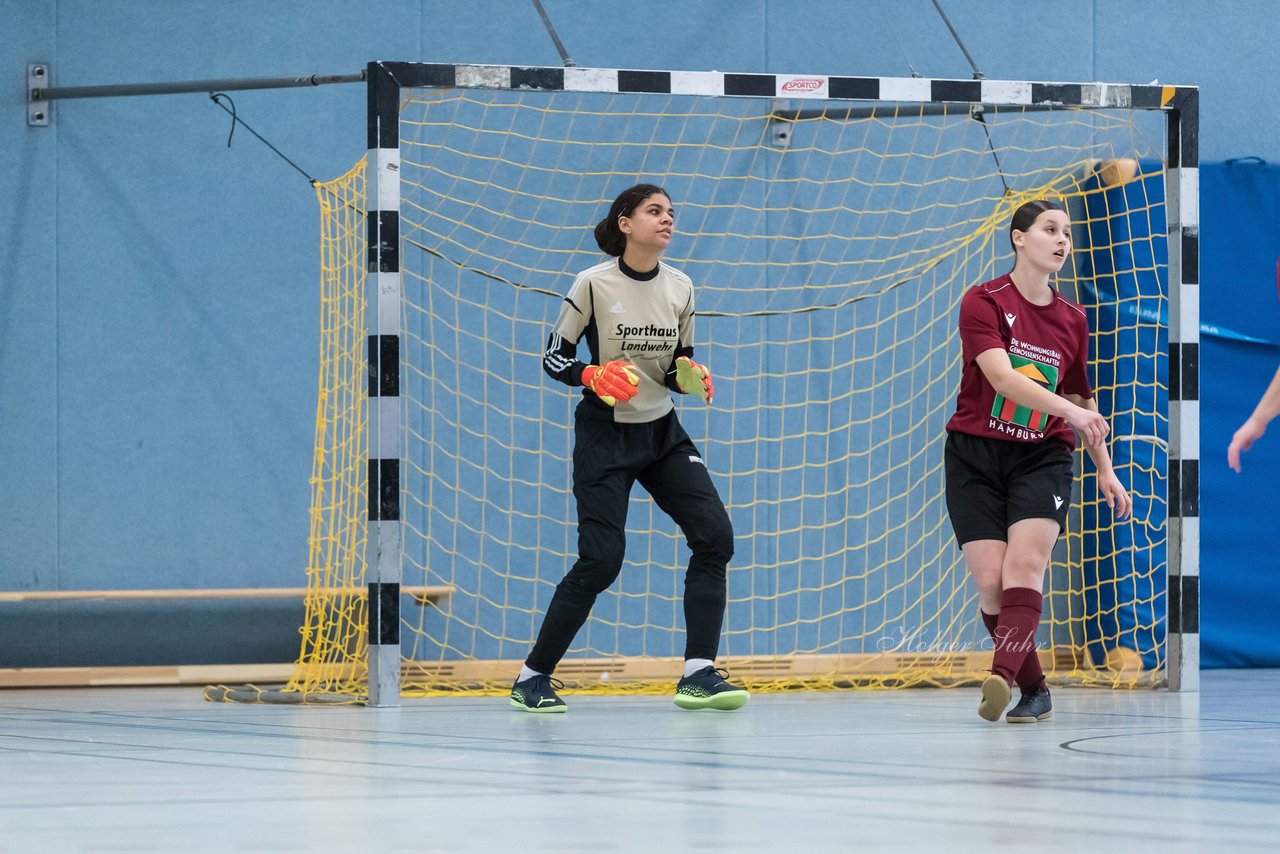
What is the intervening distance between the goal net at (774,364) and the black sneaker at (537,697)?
2.16 metres

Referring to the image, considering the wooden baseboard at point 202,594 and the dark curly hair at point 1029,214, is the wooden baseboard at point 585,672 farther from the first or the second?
the dark curly hair at point 1029,214

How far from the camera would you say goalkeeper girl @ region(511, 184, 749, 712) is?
20.9 feet

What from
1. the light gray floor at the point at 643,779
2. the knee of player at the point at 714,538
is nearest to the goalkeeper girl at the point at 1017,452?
the light gray floor at the point at 643,779

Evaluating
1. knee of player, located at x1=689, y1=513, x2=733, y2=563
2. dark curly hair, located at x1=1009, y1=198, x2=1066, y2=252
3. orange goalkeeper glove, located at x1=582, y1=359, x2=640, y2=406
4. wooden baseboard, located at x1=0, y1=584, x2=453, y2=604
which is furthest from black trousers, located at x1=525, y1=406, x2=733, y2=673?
wooden baseboard, located at x1=0, y1=584, x2=453, y2=604

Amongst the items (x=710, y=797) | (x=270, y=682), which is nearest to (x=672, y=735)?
(x=710, y=797)

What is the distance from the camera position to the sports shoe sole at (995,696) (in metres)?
5.56

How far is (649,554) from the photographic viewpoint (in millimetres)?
9148

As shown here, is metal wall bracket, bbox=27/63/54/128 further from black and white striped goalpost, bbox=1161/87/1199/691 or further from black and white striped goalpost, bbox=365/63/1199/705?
black and white striped goalpost, bbox=1161/87/1199/691

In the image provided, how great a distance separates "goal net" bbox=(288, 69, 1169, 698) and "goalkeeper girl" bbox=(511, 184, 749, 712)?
222cm

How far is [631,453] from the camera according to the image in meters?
6.41

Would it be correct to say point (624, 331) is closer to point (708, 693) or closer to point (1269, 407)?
point (708, 693)

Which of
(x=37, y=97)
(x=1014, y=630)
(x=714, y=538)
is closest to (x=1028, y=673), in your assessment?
(x=1014, y=630)

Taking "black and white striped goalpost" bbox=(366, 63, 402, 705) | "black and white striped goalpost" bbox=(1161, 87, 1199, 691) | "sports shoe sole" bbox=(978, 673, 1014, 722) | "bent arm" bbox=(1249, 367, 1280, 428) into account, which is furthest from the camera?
"black and white striped goalpost" bbox=(1161, 87, 1199, 691)

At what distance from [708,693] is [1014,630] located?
3.87ft
